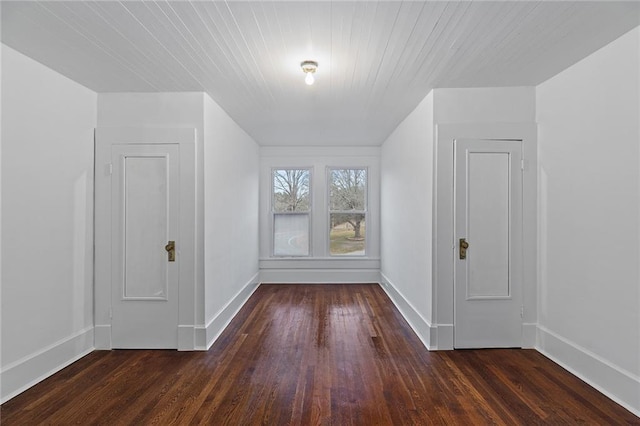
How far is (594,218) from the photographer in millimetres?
2590

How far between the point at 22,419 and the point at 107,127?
2.51 meters

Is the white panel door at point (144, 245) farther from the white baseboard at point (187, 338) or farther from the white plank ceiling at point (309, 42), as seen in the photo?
the white plank ceiling at point (309, 42)

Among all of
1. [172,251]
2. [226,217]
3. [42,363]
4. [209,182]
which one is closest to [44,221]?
[172,251]

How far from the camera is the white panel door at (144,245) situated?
3279 mm

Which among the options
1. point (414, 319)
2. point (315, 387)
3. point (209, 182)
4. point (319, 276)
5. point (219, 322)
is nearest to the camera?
point (315, 387)

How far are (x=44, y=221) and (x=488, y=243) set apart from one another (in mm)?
4050

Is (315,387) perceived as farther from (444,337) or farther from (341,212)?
(341,212)

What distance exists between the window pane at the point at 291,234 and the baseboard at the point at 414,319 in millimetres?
1829

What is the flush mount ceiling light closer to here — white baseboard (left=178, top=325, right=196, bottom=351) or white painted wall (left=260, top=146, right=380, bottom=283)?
white baseboard (left=178, top=325, right=196, bottom=351)

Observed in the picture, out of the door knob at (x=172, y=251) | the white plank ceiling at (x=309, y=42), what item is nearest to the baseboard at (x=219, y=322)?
the door knob at (x=172, y=251)

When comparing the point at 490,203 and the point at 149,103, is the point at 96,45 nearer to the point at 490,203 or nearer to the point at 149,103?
the point at 149,103

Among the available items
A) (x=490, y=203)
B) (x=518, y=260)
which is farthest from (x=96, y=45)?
(x=518, y=260)

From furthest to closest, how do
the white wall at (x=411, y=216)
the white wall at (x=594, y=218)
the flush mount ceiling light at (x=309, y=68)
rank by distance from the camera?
the white wall at (x=411, y=216) → the flush mount ceiling light at (x=309, y=68) → the white wall at (x=594, y=218)

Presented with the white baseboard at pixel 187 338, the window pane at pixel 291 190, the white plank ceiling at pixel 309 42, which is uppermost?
the white plank ceiling at pixel 309 42
